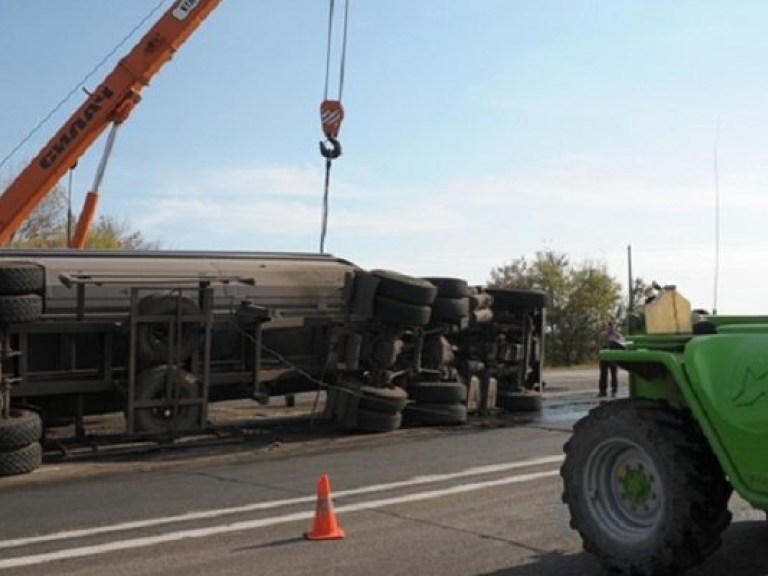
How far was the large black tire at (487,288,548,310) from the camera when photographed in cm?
1544

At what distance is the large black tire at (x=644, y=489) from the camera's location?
5.24 m

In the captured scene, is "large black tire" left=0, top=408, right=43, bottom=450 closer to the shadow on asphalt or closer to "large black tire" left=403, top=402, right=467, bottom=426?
"large black tire" left=403, top=402, right=467, bottom=426

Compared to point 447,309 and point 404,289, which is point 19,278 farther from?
point 447,309

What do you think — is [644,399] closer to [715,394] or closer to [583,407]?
[715,394]

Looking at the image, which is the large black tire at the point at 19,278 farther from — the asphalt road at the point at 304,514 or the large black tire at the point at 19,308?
the asphalt road at the point at 304,514

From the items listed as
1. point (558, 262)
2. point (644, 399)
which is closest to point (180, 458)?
point (644, 399)

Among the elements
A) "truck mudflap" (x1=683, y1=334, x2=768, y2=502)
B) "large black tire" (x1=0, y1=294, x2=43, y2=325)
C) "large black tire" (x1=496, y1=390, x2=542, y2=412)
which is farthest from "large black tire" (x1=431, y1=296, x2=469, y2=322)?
"truck mudflap" (x1=683, y1=334, x2=768, y2=502)

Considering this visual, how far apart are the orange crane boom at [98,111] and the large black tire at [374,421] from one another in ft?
24.3

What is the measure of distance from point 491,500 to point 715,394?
3.28 m

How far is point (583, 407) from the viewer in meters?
17.2

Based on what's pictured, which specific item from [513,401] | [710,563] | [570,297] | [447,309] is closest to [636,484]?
[710,563]

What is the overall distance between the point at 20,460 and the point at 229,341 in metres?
3.38

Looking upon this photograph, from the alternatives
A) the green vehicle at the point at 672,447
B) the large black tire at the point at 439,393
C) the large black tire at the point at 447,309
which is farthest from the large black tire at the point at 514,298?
the green vehicle at the point at 672,447

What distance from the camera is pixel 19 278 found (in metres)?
10.1
